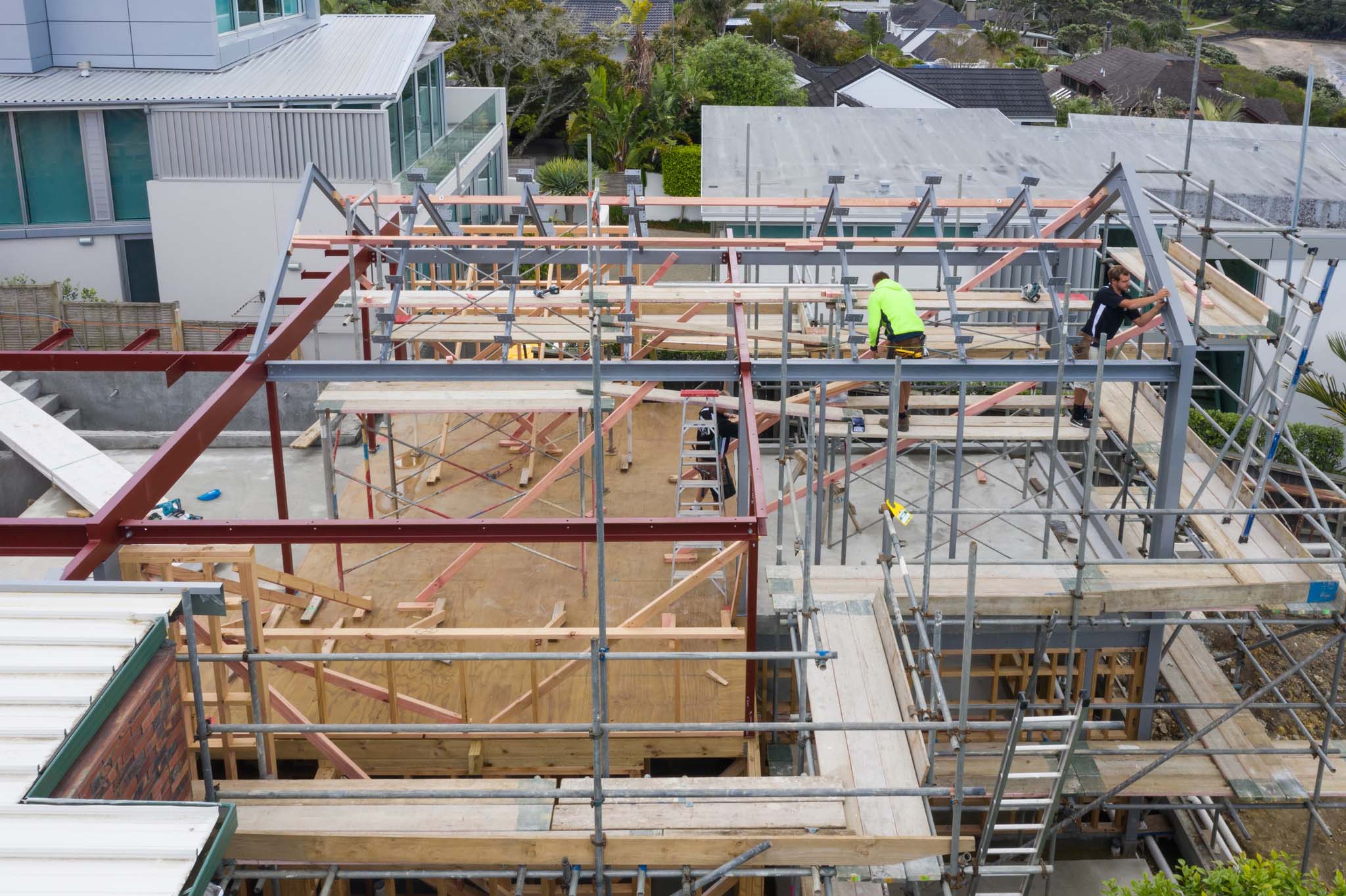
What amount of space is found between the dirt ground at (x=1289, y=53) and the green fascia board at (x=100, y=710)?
84.6 meters

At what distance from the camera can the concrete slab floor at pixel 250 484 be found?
1786cm

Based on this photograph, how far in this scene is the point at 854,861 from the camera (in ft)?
26.1

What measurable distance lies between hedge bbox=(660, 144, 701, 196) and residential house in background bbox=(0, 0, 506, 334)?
1465 centimetres

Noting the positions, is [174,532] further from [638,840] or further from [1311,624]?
[1311,624]

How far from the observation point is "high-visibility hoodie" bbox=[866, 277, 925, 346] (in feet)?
42.1

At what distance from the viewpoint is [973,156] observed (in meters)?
27.7

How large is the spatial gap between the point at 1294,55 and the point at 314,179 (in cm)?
8714

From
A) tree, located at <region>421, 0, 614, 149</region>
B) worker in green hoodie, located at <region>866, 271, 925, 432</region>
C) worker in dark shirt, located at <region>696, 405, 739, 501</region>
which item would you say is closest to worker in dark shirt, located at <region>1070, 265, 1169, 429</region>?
worker in green hoodie, located at <region>866, 271, 925, 432</region>

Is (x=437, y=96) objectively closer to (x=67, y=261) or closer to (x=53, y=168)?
(x=53, y=168)

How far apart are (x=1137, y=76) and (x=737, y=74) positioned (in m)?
24.2

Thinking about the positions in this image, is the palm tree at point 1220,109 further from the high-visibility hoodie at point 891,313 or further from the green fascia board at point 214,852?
the green fascia board at point 214,852

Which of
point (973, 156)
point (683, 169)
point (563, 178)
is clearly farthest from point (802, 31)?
point (973, 156)

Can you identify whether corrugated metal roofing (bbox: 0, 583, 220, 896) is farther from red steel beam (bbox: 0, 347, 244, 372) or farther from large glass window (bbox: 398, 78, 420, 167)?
large glass window (bbox: 398, 78, 420, 167)

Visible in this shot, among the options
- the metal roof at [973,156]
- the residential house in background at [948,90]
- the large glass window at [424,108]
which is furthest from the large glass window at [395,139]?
the residential house in background at [948,90]
